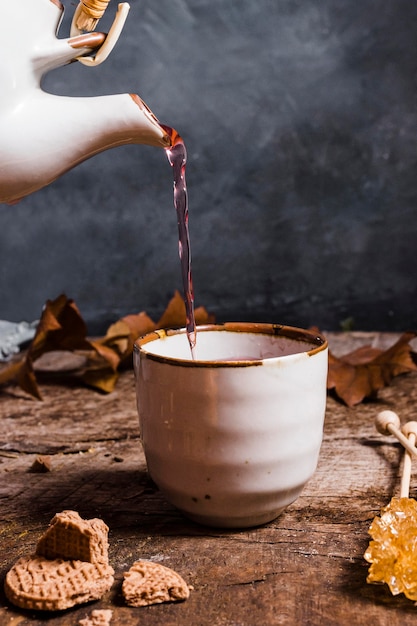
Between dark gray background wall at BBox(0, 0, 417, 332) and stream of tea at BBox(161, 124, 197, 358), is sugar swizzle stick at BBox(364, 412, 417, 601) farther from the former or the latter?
dark gray background wall at BBox(0, 0, 417, 332)

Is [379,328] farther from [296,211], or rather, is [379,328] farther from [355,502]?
[355,502]

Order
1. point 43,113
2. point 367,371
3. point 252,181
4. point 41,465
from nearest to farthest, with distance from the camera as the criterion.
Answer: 1. point 43,113
2. point 41,465
3. point 367,371
4. point 252,181

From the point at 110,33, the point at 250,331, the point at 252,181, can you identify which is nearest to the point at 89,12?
the point at 110,33

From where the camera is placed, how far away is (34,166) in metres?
0.69

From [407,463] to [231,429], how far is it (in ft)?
0.69

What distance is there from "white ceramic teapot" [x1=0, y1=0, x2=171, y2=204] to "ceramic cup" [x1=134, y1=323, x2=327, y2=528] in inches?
7.2

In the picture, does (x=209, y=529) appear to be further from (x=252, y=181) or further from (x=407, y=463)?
(x=252, y=181)

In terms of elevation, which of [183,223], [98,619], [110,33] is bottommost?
[98,619]

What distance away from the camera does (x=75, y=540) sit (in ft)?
1.97

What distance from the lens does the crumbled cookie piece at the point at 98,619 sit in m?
0.54

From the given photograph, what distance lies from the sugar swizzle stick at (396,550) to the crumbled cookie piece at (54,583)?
20cm

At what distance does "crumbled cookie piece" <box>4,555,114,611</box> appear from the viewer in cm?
56

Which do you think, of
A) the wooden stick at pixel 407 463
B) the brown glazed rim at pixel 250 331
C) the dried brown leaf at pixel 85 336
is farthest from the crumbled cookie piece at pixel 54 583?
the dried brown leaf at pixel 85 336

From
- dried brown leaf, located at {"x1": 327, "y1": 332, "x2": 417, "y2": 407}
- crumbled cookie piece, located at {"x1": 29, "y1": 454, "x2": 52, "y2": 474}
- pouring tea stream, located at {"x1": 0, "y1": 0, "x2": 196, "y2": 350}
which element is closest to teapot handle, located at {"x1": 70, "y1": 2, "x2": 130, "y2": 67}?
pouring tea stream, located at {"x1": 0, "y1": 0, "x2": 196, "y2": 350}
